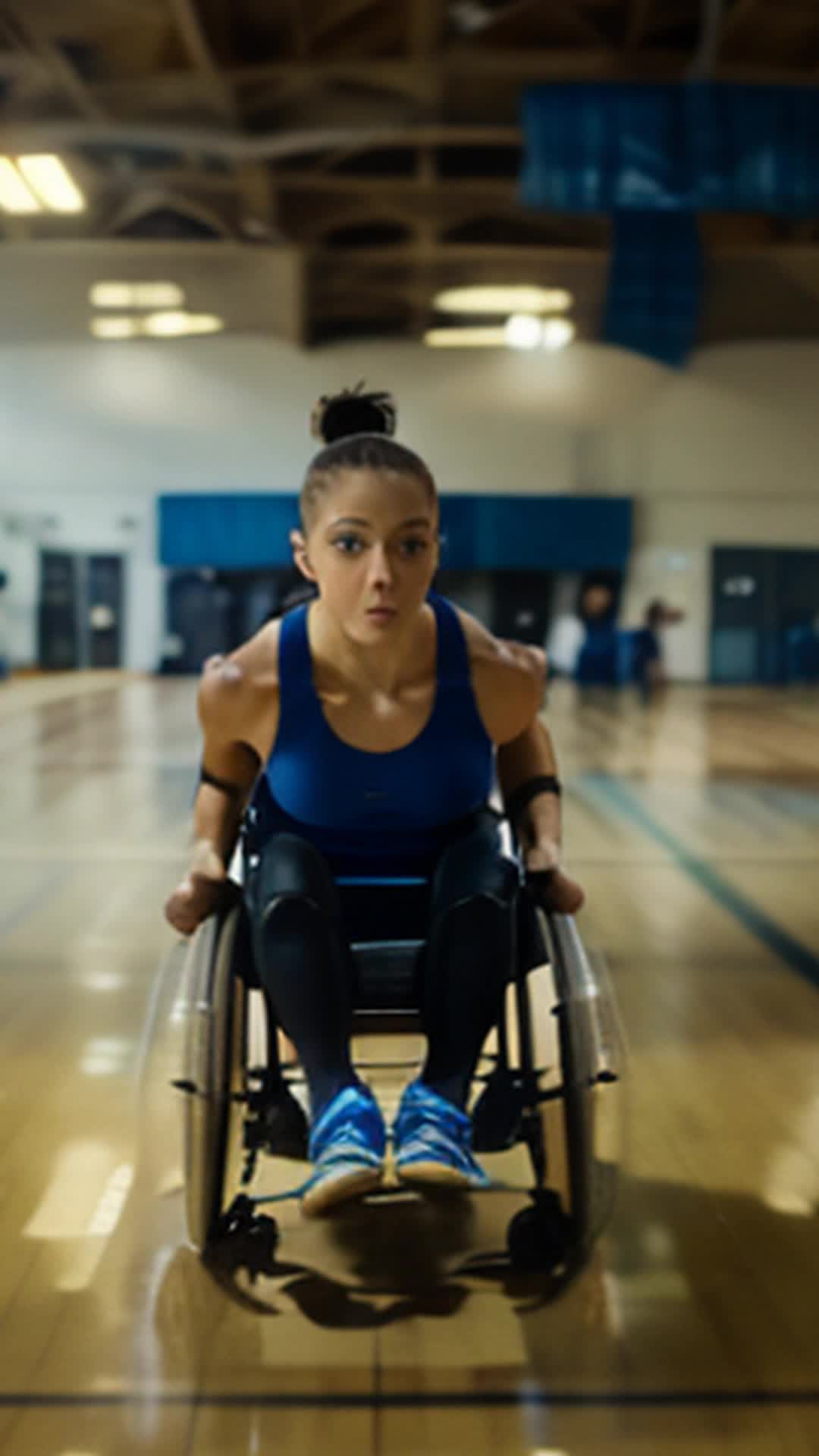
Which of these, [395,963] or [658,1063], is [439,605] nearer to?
[395,963]

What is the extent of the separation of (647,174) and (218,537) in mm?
2293

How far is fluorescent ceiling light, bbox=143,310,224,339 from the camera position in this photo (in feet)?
8.71

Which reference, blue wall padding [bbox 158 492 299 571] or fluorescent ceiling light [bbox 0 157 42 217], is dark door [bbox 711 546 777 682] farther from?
fluorescent ceiling light [bbox 0 157 42 217]

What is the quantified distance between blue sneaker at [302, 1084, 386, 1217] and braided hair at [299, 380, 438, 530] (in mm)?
530

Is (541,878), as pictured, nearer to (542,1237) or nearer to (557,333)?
(542,1237)

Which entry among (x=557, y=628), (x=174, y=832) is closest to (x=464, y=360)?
(x=557, y=628)

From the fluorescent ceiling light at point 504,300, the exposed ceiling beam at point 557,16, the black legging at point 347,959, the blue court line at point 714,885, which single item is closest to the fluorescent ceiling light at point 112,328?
the fluorescent ceiling light at point 504,300

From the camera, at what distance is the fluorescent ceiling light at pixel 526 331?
301 centimetres

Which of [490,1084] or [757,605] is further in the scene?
[757,605]

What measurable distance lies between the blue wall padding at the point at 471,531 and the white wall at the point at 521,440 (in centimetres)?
4

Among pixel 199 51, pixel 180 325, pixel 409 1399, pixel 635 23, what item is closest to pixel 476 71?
pixel 635 23

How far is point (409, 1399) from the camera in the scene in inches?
41.8

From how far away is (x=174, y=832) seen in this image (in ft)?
12.9

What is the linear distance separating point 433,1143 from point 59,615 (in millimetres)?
1934
